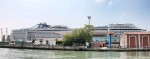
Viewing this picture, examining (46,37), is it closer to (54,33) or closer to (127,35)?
(54,33)

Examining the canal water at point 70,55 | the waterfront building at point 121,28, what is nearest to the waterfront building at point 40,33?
the waterfront building at point 121,28

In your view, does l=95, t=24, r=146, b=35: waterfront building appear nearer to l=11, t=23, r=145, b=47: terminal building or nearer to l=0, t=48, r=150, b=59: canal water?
l=11, t=23, r=145, b=47: terminal building

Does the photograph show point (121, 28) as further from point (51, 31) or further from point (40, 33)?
point (40, 33)

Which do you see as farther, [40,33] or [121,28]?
[40,33]

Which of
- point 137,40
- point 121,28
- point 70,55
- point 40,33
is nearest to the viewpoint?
point 70,55

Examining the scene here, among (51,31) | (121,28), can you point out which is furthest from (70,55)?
(51,31)

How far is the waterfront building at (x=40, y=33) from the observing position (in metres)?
151

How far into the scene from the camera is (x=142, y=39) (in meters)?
81.1

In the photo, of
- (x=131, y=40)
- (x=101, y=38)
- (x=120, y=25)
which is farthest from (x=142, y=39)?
(x=120, y=25)

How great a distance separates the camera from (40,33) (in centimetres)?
15512

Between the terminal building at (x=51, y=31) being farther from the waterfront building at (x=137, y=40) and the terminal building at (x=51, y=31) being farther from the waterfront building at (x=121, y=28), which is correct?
the waterfront building at (x=137, y=40)

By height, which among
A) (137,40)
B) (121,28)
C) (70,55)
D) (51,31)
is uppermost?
(121,28)

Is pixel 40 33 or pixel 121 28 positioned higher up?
pixel 121 28

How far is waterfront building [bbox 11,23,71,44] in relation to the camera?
495 ft
